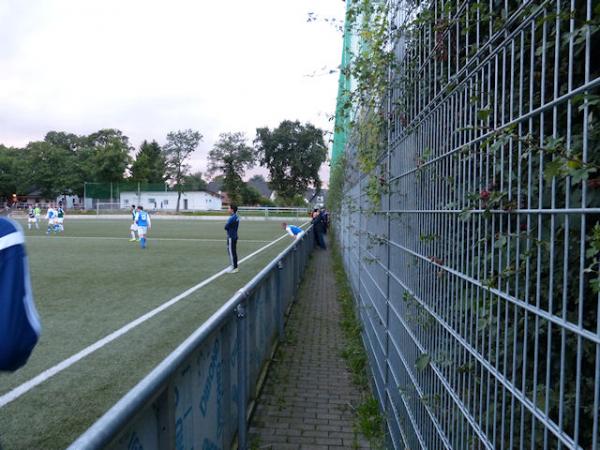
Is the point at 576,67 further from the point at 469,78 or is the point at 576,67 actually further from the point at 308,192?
the point at 308,192

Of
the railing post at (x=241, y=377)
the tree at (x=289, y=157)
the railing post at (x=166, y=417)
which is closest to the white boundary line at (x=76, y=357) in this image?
the railing post at (x=241, y=377)

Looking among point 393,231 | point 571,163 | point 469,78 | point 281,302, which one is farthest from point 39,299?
point 571,163

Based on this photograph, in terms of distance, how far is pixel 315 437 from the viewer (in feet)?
14.1

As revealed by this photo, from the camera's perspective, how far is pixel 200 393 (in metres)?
2.76

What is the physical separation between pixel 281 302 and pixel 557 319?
20.8ft

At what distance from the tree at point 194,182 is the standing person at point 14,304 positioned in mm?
91540

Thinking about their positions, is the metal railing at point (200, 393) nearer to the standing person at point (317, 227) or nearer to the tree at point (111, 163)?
the standing person at point (317, 227)

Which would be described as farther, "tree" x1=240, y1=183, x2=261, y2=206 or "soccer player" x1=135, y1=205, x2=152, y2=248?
"tree" x1=240, y1=183, x2=261, y2=206

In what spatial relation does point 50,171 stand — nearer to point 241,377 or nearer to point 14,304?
point 241,377

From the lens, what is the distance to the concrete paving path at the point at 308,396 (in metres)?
4.27

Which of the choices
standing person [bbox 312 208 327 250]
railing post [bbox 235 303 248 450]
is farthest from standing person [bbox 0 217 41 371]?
standing person [bbox 312 208 327 250]

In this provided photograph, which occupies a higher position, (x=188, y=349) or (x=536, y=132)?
(x=536, y=132)

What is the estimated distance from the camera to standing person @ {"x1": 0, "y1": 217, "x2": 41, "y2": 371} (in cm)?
176

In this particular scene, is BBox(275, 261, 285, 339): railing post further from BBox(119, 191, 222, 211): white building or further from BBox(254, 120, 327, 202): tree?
BBox(254, 120, 327, 202): tree
